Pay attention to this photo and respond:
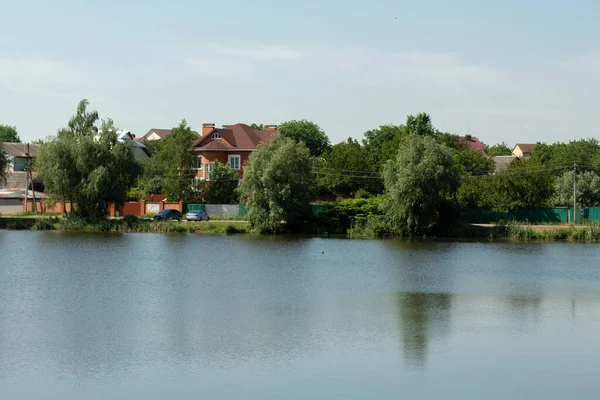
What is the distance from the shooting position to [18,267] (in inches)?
1601

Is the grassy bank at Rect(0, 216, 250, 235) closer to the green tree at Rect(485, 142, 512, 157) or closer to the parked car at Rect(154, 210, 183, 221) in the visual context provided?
the parked car at Rect(154, 210, 183, 221)

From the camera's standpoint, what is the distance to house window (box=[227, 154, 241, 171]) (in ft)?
323

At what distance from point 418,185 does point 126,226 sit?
975 inches

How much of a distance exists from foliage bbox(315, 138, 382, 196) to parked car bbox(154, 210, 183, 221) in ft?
69.1

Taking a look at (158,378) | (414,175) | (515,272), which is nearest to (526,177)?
(414,175)

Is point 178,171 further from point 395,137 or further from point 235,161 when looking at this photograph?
point 395,137

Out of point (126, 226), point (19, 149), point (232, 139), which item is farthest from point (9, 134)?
point (126, 226)

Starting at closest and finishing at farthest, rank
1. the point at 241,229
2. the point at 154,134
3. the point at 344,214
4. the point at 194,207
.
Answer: the point at 241,229, the point at 344,214, the point at 194,207, the point at 154,134

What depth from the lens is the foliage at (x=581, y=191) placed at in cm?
8494

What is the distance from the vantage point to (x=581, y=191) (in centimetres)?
8556

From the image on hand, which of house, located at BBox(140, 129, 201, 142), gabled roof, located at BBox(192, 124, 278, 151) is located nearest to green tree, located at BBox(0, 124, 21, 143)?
house, located at BBox(140, 129, 201, 142)

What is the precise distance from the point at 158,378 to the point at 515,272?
26.7 m

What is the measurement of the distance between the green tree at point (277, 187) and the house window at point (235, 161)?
3025cm

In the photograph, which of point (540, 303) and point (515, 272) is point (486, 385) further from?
point (515, 272)
